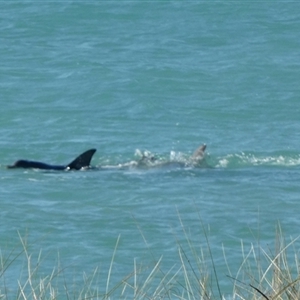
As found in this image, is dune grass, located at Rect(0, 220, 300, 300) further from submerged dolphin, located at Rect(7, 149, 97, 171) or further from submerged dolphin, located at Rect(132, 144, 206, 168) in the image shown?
submerged dolphin, located at Rect(132, 144, 206, 168)

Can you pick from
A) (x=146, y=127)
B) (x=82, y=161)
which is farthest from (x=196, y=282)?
(x=146, y=127)

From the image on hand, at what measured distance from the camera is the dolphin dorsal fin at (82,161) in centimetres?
1313

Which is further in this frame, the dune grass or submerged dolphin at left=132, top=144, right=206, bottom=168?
submerged dolphin at left=132, top=144, right=206, bottom=168

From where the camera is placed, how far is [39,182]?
12562 millimetres

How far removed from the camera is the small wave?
13.9 m

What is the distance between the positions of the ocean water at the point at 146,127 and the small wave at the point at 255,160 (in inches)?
1.1

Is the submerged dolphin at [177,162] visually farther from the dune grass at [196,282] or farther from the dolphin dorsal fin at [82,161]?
the dune grass at [196,282]

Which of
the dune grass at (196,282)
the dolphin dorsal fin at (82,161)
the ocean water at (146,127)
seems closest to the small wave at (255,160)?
the ocean water at (146,127)

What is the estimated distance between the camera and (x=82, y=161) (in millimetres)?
13180

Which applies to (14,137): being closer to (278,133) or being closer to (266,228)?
(278,133)

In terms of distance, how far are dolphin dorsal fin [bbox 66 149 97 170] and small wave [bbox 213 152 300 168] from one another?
1.85 m

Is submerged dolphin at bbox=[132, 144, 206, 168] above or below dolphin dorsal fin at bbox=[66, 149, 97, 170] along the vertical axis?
below

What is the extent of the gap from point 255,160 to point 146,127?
3182 mm

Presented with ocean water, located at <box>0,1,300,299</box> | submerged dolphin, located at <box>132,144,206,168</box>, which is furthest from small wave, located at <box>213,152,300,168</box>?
submerged dolphin, located at <box>132,144,206,168</box>
